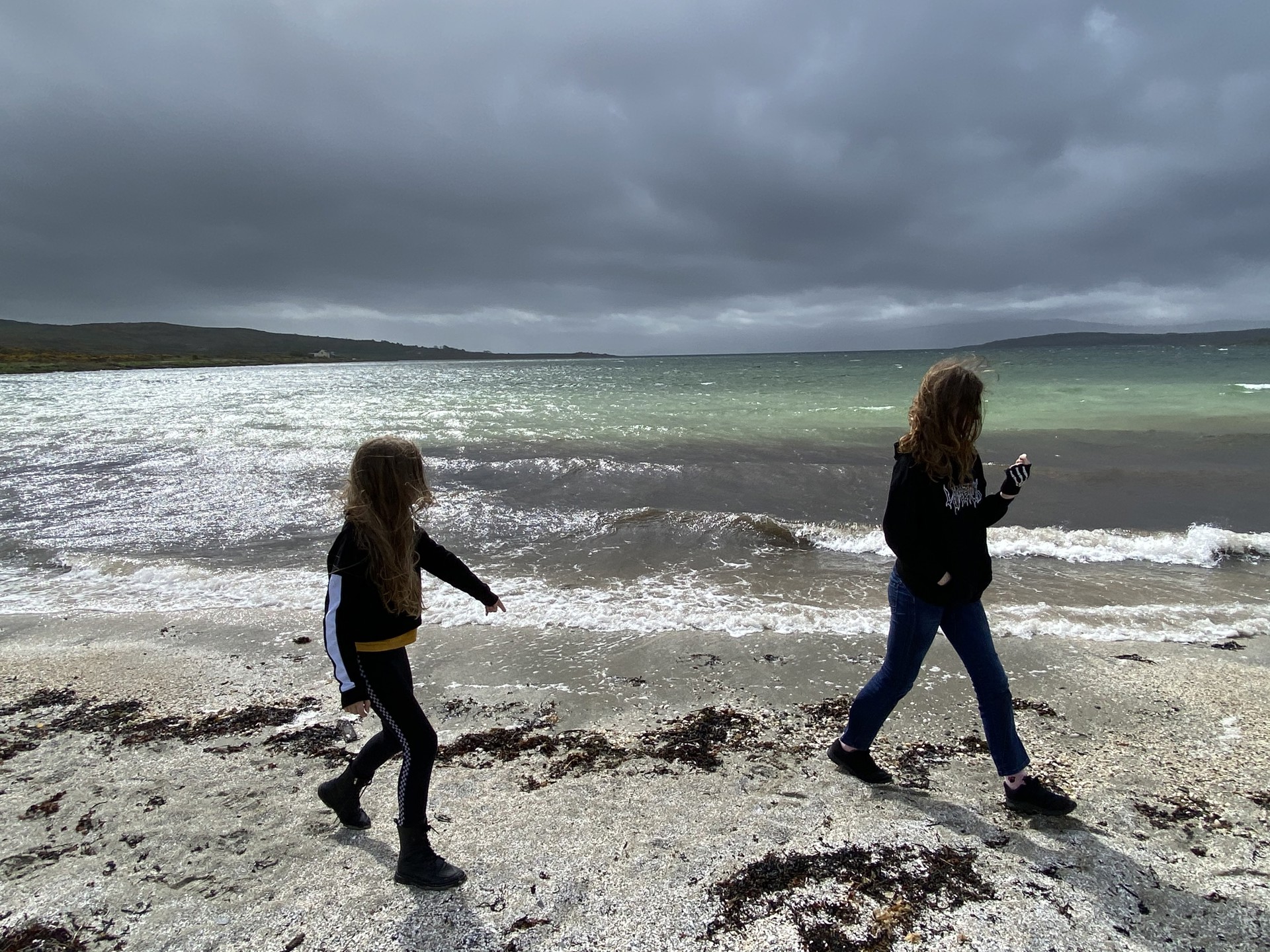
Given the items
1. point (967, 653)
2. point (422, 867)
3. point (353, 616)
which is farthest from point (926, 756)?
point (353, 616)

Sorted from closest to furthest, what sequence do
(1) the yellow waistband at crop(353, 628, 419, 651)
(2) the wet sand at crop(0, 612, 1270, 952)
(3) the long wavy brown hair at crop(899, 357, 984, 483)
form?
(2) the wet sand at crop(0, 612, 1270, 952) → (1) the yellow waistband at crop(353, 628, 419, 651) → (3) the long wavy brown hair at crop(899, 357, 984, 483)

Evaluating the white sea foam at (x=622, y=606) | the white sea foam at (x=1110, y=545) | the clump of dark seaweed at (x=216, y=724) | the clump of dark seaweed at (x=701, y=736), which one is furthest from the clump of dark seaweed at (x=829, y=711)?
the white sea foam at (x=1110, y=545)

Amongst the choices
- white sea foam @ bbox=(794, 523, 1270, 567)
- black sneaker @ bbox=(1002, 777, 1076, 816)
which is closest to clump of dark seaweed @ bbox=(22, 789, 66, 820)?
black sneaker @ bbox=(1002, 777, 1076, 816)

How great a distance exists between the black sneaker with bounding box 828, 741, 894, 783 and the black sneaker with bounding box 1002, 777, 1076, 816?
61 centimetres

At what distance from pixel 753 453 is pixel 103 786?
1450 cm

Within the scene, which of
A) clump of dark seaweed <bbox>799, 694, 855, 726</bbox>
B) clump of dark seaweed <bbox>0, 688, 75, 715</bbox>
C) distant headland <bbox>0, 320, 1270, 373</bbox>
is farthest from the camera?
distant headland <bbox>0, 320, 1270, 373</bbox>

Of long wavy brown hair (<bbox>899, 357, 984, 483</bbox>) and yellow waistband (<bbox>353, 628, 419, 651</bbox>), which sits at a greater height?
long wavy brown hair (<bbox>899, 357, 984, 483</bbox>)

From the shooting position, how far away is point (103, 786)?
358 centimetres

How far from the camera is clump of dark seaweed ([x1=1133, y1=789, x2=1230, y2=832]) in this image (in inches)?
122

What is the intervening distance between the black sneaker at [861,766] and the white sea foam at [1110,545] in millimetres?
5691

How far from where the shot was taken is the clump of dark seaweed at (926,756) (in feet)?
11.9

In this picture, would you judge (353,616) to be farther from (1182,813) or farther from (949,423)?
(1182,813)

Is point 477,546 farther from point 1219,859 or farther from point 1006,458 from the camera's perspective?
point 1006,458

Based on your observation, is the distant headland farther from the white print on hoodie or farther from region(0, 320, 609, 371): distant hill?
the white print on hoodie
